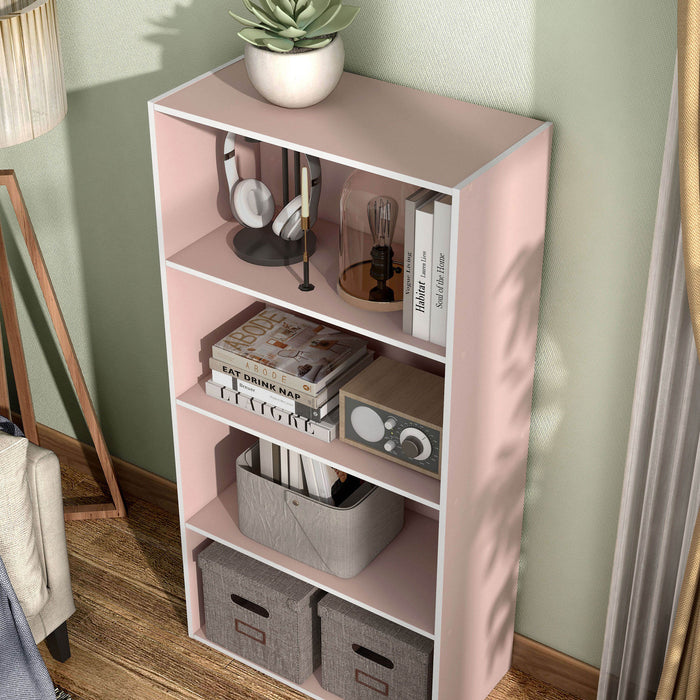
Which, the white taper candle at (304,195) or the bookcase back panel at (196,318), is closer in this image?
the white taper candle at (304,195)

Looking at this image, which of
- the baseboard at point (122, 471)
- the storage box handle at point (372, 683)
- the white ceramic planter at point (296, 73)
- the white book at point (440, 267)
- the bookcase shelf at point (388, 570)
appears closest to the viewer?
the white book at point (440, 267)

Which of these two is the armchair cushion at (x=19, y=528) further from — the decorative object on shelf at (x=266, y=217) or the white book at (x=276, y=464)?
the decorative object on shelf at (x=266, y=217)

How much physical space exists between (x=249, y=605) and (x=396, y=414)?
746mm

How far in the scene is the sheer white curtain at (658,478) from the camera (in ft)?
6.13

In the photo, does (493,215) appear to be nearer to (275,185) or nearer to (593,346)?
(593,346)

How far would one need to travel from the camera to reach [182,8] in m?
2.33

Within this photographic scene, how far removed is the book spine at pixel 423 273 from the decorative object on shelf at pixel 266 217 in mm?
312

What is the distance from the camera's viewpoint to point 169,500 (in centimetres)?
312

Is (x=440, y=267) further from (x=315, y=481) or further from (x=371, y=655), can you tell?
(x=371, y=655)

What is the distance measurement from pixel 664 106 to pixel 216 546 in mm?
1456

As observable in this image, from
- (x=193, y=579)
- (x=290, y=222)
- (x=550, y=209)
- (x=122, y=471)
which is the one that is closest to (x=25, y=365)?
(x=122, y=471)

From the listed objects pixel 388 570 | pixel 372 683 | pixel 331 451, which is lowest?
pixel 372 683

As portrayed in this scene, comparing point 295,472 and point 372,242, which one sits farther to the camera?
point 295,472

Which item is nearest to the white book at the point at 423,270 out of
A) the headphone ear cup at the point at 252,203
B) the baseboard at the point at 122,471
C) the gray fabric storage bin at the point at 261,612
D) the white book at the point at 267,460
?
the headphone ear cup at the point at 252,203
